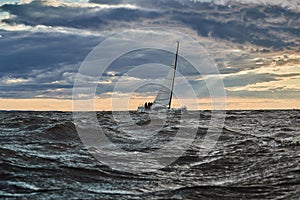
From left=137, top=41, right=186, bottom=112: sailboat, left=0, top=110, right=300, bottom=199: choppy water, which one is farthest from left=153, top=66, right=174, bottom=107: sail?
left=0, top=110, right=300, bottom=199: choppy water

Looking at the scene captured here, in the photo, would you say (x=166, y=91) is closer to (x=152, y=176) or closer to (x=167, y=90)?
(x=167, y=90)

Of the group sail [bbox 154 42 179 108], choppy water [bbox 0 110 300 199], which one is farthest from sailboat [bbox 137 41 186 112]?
choppy water [bbox 0 110 300 199]

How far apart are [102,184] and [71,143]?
7522 mm

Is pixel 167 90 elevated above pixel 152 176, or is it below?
below

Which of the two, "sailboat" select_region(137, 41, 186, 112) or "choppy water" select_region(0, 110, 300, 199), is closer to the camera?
"choppy water" select_region(0, 110, 300, 199)

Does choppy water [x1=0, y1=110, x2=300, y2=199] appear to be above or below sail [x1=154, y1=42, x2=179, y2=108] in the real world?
above

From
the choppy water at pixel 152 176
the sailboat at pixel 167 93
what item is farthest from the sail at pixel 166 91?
the choppy water at pixel 152 176

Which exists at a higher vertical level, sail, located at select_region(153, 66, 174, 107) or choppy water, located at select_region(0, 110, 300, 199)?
choppy water, located at select_region(0, 110, 300, 199)

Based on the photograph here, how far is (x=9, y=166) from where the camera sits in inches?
372

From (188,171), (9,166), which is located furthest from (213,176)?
(9,166)

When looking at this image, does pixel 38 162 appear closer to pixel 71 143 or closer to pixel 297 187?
pixel 71 143

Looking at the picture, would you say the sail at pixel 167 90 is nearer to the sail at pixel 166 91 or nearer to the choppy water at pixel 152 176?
the sail at pixel 166 91

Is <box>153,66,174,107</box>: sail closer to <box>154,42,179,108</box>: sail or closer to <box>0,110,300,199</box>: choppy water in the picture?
<box>154,42,179,108</box>: sail

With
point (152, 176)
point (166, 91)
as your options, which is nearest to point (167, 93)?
point (166, 91)
